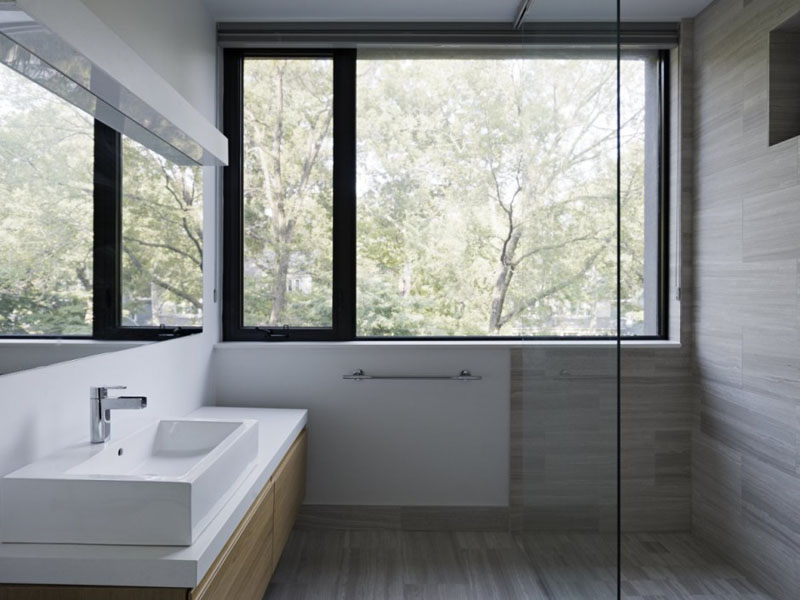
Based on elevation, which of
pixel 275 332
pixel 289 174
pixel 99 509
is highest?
pixel 289 174

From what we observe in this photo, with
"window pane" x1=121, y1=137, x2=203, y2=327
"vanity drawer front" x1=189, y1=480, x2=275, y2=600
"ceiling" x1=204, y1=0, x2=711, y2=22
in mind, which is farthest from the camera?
"ceiling" x1=204, y1=0, x2=711, y2=22

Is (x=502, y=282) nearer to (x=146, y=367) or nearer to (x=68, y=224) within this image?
(x=146, y=367)

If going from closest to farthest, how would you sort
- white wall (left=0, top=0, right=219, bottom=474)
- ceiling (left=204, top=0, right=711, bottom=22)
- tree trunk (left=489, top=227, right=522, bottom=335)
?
white wall (left=0, top=0, right=219, bottom=474) < ceiling (left=204, top=0, right=711, bottom=22) < tree trunk (left=489, top=227, right=522, bottom=335)

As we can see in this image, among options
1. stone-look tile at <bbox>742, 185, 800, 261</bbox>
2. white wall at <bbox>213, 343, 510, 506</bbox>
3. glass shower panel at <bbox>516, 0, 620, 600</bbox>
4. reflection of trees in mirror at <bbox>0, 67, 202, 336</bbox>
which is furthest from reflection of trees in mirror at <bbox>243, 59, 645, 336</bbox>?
stone-look tile at <bbox>742, 185, 800, 261</bbox>

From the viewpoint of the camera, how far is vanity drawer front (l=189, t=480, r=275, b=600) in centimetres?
138

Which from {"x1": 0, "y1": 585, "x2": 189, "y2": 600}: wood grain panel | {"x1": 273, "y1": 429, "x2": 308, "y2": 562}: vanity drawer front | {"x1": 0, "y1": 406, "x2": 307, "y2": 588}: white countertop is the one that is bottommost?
{"x1": 273, "y1": 429, "x2": 308, "y2": 562}: vanity drawer front

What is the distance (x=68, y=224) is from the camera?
5.31 feet

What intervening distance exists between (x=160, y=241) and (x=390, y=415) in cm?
137

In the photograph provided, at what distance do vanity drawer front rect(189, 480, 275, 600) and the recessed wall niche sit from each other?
6.69ft

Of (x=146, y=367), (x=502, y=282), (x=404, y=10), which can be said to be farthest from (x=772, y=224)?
(x=146, y=367)

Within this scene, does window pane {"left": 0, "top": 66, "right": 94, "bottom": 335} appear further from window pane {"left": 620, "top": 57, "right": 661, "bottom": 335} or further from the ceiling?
window pane {"left": 620, "top": 57, "right": 661, "bottom": 335}

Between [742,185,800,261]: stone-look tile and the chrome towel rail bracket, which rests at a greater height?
[742,185,800,261]: stone-look tile

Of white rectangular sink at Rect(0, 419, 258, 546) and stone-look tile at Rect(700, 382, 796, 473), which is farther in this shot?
stone-look tile at Rect(700, 382, 796, 473)

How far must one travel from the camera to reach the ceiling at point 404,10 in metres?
2.49
